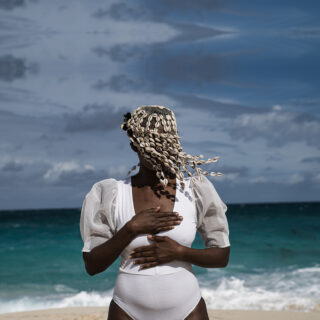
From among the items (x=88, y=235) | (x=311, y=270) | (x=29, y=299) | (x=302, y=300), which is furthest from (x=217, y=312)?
(x=311, y=270)

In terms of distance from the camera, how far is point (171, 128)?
2643 millimetres

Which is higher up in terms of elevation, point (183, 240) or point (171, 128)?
point (171, 128)

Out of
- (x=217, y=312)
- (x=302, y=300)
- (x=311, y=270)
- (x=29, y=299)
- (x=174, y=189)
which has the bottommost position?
(x=311, y=270)

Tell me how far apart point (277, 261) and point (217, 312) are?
32.7 feet

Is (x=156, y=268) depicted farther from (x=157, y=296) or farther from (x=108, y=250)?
(x=108, y=250)

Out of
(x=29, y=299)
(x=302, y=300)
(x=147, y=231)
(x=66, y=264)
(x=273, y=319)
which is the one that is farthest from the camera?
(x=66, y=264)

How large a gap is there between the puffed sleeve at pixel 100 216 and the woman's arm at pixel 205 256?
0.38 m

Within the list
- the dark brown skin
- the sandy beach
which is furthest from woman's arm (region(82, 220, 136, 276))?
the sandy beach

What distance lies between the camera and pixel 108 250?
101 inches

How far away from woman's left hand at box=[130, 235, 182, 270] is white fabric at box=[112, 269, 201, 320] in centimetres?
8

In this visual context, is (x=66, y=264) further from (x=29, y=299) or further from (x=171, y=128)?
(x=171, y=128)

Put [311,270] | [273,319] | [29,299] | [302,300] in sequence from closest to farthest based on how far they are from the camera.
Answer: [273,319], [302,300], [29,299], [311,270]

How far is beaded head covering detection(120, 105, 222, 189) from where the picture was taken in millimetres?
2602

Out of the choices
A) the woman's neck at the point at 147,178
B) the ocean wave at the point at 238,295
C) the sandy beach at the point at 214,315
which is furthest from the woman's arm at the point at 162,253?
the ocean wave at the point at 238,295
